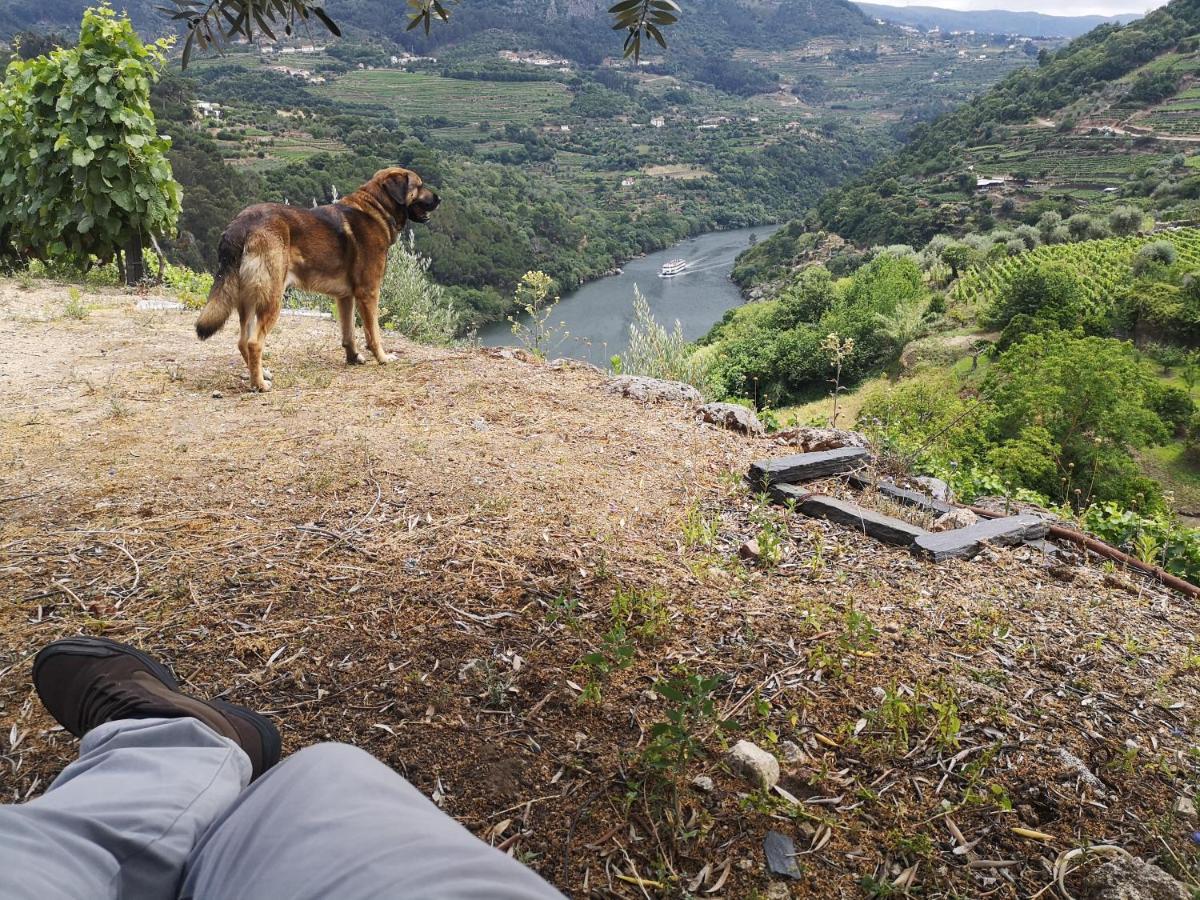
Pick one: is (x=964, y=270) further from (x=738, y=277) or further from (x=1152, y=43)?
Answer: (x=1152, y=43)

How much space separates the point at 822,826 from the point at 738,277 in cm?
7727

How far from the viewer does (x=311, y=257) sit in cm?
528

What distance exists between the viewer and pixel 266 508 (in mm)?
3268

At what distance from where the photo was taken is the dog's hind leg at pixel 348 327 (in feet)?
19.4

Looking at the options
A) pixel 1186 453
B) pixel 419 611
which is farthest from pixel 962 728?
pixel 1186 453

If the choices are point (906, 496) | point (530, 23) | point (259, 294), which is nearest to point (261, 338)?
point (259, 294)

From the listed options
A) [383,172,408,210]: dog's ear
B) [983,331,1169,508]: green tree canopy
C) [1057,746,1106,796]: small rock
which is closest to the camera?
[1057,746,1106,796]: small rock

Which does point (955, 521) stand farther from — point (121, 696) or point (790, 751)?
point (121, 696)

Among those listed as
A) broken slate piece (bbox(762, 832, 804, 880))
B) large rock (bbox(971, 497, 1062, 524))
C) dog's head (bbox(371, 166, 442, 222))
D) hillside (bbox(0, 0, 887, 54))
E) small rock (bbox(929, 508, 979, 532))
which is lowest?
large rock (bbox(971, 497, 1062, 524))

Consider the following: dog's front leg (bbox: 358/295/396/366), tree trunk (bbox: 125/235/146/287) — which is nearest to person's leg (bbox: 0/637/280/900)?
dog's front leg (bbox: 358/295/396/366)

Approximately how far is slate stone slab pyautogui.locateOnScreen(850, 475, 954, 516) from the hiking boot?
319 centimetres

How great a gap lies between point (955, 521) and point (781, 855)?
8.04 ft

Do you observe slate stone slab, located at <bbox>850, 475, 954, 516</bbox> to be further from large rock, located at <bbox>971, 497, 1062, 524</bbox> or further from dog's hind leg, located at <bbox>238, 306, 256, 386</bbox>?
dog's hind leg, located at <bbox>238, 306, 256, 386</bbox>

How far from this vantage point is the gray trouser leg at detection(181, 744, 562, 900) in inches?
41.6
